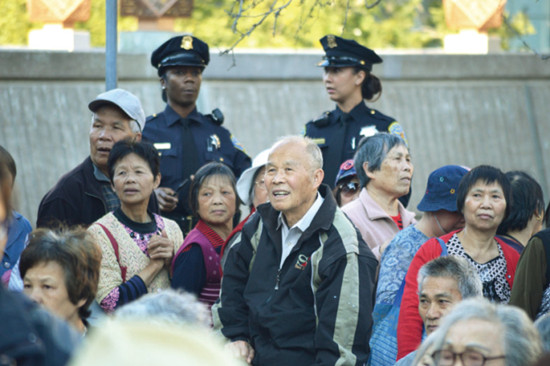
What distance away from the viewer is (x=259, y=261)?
5078 millimetres

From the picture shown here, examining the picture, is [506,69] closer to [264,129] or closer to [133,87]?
[264,129]

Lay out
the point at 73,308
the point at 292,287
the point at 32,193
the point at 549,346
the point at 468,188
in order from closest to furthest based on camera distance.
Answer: the point at 549,346
the point at 73,308
the point at 292,287
the point at 468,188
the point at 32,193

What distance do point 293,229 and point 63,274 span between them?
4.68ft

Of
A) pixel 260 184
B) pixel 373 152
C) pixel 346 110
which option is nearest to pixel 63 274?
pixel 260 184

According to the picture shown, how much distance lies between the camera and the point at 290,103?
9.73 metres

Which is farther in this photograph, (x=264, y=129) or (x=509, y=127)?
(x=509, y=127)

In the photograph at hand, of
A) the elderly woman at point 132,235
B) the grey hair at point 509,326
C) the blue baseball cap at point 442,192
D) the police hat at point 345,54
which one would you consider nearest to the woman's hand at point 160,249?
the elderly woman at point 132,235

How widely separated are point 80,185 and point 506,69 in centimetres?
610

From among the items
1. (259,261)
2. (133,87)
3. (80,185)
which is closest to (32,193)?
(133,87)

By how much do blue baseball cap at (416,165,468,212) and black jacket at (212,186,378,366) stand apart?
83 cm

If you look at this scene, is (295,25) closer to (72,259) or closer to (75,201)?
(75,201)

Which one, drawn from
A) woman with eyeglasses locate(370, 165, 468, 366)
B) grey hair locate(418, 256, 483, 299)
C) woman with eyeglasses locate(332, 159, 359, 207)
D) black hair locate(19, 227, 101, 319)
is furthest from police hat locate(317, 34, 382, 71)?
black hair locate(19, 227, 101, 319)

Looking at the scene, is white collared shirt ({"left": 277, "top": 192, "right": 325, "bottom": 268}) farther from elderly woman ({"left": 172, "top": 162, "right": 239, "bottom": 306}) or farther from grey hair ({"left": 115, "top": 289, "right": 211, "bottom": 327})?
grey hair ({"left": 115, "top": 289, "right": 211, "bottom": 327})

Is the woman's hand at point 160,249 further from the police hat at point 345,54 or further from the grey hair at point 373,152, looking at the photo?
the police hat at point 345,54
